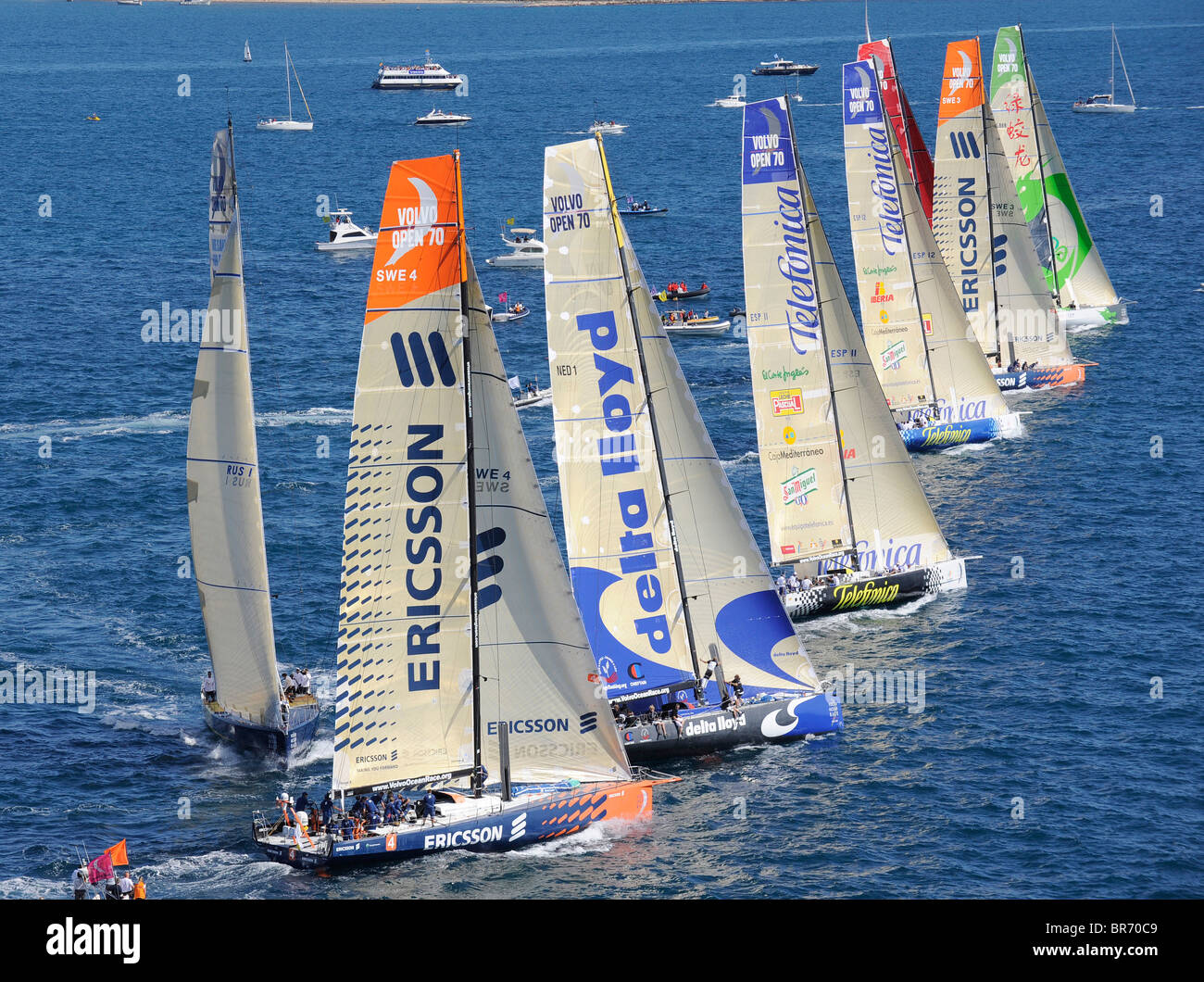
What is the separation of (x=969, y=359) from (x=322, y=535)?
34.3m

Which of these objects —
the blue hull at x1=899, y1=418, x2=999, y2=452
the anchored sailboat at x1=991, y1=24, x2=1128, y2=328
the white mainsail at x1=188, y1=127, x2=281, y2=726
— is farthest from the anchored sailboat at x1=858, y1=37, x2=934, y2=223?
the white mainsail at x1=188, y1=127, x2=281, y2=726

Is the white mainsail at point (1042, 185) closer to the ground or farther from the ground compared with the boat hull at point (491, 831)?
farther from the ground

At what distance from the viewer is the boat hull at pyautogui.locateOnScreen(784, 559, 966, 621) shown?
65.8 meters

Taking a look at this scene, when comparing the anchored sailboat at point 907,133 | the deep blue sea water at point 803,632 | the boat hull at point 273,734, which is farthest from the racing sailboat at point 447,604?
the anchored sailboat at point 907,133

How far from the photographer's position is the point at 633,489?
54500 mm

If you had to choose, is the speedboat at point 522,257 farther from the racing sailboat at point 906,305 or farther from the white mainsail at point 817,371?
the white mainsail at point 817,371

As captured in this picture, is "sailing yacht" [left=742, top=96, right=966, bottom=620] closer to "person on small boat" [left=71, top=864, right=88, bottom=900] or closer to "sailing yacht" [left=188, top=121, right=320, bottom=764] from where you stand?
"sailing yacht" [left=188, top=121, right=320, bottom=764]

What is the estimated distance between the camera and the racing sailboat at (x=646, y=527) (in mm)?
53344

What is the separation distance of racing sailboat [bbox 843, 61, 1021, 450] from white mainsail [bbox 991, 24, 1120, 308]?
2241 centimetres

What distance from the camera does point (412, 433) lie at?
4553 centimetres

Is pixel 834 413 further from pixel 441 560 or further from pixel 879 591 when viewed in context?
pixel 441 560

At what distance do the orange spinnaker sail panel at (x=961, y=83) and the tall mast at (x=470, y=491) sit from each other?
5480cm
